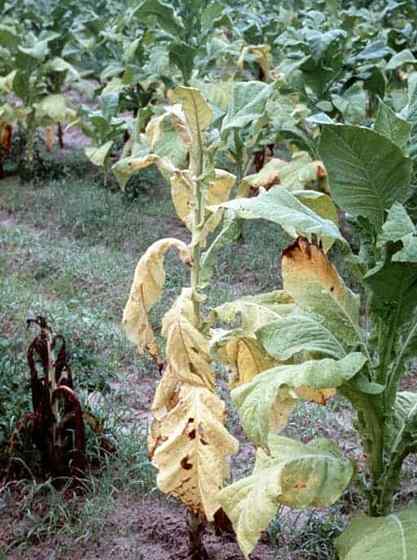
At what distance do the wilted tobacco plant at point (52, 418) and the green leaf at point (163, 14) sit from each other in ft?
12.1

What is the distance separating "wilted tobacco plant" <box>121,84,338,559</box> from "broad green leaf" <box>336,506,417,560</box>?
0.15 m

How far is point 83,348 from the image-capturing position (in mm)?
4488

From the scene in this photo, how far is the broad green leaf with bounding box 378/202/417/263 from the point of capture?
2105 millimetres

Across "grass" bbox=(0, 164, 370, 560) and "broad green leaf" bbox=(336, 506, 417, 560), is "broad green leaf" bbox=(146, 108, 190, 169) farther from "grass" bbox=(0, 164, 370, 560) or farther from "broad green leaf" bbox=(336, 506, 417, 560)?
"broad green leaf" bbox=(336, 506, 417, 560)

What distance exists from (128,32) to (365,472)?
8.75 meters

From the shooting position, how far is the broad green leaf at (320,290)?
2512 millimetres

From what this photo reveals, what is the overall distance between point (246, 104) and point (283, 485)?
1.26 meters

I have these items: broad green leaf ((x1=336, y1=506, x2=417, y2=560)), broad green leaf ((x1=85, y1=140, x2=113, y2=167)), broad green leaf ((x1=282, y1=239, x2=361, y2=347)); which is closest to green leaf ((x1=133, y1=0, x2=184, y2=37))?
broad green leaf ((x1=85, y1=140, x2=113, y2=167))

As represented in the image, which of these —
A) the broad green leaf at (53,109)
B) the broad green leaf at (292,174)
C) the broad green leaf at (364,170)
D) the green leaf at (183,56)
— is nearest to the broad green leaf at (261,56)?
the green leaf at (183,56)

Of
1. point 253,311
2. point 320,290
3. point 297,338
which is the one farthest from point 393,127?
point 253,311

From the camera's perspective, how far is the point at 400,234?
215 cm

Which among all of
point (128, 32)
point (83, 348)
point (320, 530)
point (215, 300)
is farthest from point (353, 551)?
point (128, 32)

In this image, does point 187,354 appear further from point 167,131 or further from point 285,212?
point 167,131

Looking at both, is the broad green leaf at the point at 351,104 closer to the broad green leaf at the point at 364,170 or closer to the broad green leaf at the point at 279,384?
the broad green leaf at the point at 364,170
